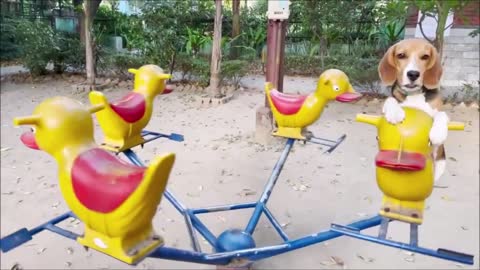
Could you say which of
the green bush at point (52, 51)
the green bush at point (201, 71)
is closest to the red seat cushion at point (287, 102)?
the green bush at point (201, 71)

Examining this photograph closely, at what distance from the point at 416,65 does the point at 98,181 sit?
2.35 feet

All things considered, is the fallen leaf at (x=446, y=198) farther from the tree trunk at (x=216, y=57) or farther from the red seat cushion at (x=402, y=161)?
the tree trunk at (x=216, y=57)

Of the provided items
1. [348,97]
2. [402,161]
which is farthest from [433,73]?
[348,97]

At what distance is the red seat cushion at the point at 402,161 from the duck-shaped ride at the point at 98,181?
0.47m

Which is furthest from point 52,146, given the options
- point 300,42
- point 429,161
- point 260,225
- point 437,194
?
point 300,42

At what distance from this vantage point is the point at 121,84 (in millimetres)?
6141

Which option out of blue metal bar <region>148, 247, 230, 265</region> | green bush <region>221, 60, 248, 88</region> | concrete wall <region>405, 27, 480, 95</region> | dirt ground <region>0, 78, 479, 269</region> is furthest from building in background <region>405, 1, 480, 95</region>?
green bush <region>221, 60, 248, 88</region>

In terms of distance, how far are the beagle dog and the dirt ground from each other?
88 millimetres

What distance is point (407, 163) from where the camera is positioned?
905mm

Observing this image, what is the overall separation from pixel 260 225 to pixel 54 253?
1.00m

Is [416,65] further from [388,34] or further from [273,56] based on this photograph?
[388,34]

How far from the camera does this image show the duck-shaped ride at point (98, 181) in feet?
2.56

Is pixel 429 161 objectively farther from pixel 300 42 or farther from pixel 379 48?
pixel 300 42

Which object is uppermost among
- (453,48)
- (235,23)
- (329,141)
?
(235,23)
